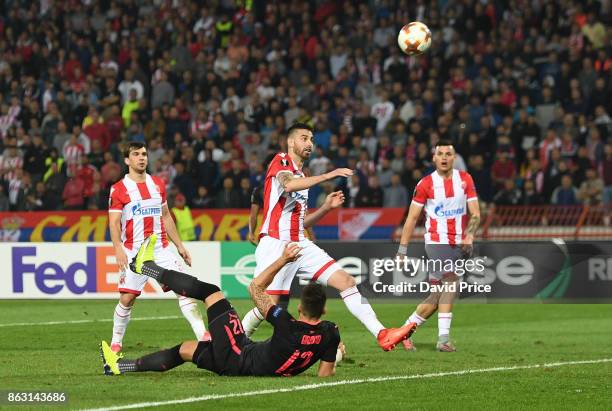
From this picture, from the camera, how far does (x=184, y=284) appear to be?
10336 mm

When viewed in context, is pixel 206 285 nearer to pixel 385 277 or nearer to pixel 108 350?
pixel 108 350

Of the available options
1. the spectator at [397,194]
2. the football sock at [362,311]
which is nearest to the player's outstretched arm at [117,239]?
the football sock at [362,311]

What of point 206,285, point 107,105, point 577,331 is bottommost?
point 577,331

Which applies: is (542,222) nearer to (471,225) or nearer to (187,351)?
(471,225)

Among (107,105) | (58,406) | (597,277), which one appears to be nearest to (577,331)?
(597,277)

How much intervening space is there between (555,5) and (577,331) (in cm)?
1332

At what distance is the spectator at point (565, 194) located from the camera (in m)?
23.4

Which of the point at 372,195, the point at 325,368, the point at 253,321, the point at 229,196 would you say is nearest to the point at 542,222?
the point at 372,195

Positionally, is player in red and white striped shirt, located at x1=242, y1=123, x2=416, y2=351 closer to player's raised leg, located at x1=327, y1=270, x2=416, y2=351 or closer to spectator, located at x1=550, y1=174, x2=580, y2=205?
player's raised leg, located at x1=327, y1=270, x2=416, y2=351

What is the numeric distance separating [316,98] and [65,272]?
8445 mm

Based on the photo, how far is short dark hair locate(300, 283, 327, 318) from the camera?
9.77 m

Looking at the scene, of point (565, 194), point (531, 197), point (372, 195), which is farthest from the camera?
point (372, 195)

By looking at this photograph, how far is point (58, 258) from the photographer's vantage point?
2089cm

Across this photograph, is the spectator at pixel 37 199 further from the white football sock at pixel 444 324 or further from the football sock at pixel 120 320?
the white football sock at pixel 444 324
